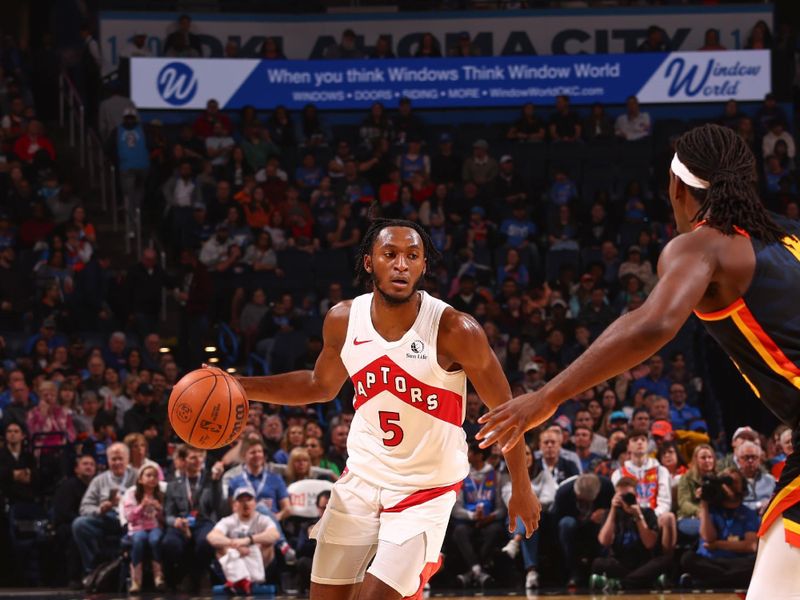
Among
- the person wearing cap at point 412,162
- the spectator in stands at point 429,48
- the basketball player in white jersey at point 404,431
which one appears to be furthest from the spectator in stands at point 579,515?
the spectator in stands at point 429,48

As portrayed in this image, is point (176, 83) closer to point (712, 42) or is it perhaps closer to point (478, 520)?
point (712, 42)

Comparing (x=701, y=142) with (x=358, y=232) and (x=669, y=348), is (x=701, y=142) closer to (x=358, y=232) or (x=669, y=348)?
(x=669, y=348)

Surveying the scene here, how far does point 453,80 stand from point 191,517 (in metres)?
8.90

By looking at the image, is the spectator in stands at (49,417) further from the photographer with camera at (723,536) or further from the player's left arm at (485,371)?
the player's left arm at (485,371)

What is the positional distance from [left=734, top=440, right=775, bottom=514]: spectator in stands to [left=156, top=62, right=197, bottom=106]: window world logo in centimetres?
1000

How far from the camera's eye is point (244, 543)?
34.1ft

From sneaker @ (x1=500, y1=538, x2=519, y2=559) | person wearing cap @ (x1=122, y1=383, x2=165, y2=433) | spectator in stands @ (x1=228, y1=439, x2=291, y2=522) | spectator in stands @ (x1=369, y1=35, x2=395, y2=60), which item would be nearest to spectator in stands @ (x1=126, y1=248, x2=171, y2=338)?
person wearing cap @ (x1=122, y1=383, x2=165, y2=433)

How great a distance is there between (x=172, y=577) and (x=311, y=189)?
7.05 meters

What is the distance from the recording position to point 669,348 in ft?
46.9

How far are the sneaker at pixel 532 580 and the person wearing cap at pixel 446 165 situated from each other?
7.11 meters

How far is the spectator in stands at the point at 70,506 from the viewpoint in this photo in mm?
11008

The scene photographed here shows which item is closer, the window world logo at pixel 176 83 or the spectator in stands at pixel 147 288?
the spectator in stands at pixel 147 288

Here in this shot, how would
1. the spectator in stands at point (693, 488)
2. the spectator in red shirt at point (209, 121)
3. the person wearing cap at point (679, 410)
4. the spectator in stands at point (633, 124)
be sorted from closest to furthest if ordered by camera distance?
the spectator in stands at point (693, 488) < the person wearing cap at point (679, 410) < the spectator in stands at point (633, 124) < the spectator in red shirt at point (209, 121)

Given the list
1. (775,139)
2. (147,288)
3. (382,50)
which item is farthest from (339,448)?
(775,139)
